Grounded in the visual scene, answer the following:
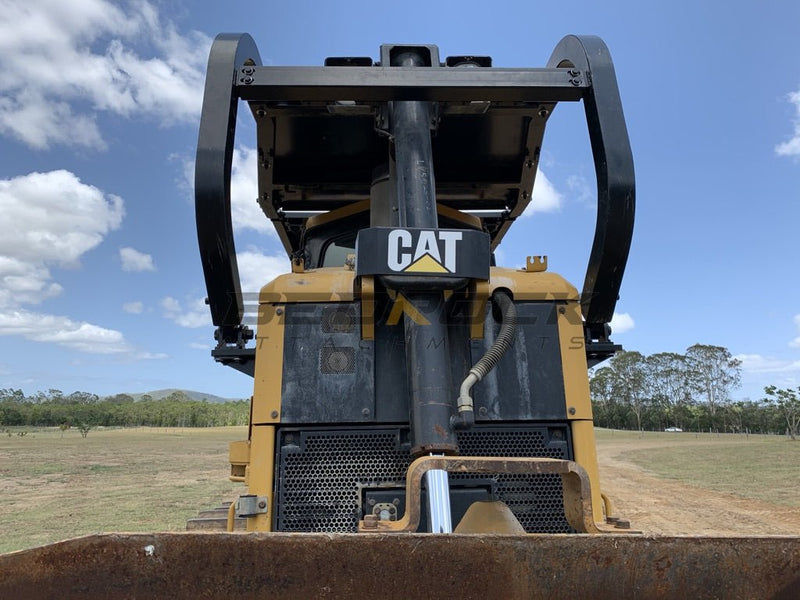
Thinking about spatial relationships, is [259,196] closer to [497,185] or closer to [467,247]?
[497,185]

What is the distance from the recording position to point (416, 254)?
2.93 m

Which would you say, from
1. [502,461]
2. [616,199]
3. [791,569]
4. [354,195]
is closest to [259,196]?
[354,195]

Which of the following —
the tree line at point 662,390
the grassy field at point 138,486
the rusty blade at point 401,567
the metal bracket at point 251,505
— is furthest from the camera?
the tree line at point 662,390

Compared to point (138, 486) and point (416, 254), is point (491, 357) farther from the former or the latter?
point (138, 486)

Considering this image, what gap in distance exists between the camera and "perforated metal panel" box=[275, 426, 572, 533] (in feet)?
10.5

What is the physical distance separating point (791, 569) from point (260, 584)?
145 cm

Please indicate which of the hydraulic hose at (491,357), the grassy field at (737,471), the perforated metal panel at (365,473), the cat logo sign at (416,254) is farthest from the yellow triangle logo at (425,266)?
the grassy field at (737,471)

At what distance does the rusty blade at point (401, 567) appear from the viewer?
156 centimetres

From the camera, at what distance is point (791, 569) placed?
1.63m

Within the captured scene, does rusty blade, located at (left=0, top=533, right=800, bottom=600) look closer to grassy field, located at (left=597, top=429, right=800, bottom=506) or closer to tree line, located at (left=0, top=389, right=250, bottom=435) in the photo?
grassy field, located at (left=597, top=429, right=800, bottom=506)

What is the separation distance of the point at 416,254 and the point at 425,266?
0.24ft

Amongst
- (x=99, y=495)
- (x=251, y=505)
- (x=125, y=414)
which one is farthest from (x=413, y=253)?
(x=125, y=414)

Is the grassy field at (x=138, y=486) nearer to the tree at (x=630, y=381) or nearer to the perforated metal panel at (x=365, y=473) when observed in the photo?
the perforated metal panel at (x=365, y=473)

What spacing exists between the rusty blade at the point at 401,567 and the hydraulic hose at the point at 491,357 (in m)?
1.16
